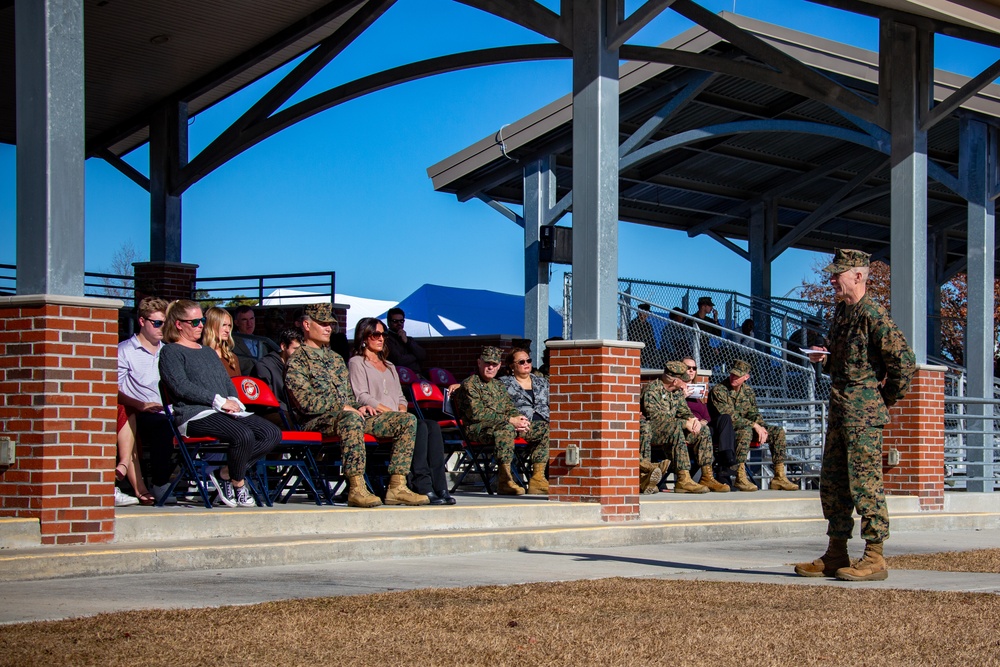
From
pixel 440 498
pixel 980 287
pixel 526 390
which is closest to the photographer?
pixel 440 498

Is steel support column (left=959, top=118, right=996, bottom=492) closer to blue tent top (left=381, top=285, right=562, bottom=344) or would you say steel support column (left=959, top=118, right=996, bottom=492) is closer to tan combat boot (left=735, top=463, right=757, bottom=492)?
tan combat boot (left=735, top=463, right=757, bottom=492)

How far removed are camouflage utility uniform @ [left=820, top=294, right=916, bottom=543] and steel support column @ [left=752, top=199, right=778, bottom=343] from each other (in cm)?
1555

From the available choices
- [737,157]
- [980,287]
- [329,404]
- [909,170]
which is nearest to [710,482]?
[909,170]

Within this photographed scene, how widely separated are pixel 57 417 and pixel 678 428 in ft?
23.5

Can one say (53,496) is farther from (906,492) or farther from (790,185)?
(790,185)

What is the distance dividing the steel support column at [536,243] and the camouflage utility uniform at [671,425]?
5142mm

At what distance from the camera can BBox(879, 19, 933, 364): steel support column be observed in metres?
14.1

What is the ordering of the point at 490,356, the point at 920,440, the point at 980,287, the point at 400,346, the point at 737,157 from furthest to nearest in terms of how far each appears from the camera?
the point at 737,157 < the point at 980,287 < the point at 400,346 < the point at 920,440 < the point at 490,356

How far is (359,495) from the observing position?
9672 millimetres

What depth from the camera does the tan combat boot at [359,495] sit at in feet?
31.7

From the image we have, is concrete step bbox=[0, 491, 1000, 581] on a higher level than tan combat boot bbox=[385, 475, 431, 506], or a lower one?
lower

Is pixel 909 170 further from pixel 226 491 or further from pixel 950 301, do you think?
pixel 950 301

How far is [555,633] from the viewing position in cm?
544

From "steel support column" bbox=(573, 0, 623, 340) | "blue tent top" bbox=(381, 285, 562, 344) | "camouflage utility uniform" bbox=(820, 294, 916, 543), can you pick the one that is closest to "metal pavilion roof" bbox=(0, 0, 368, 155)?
"steel support column" bbox=(573, 0, 623, 340)
